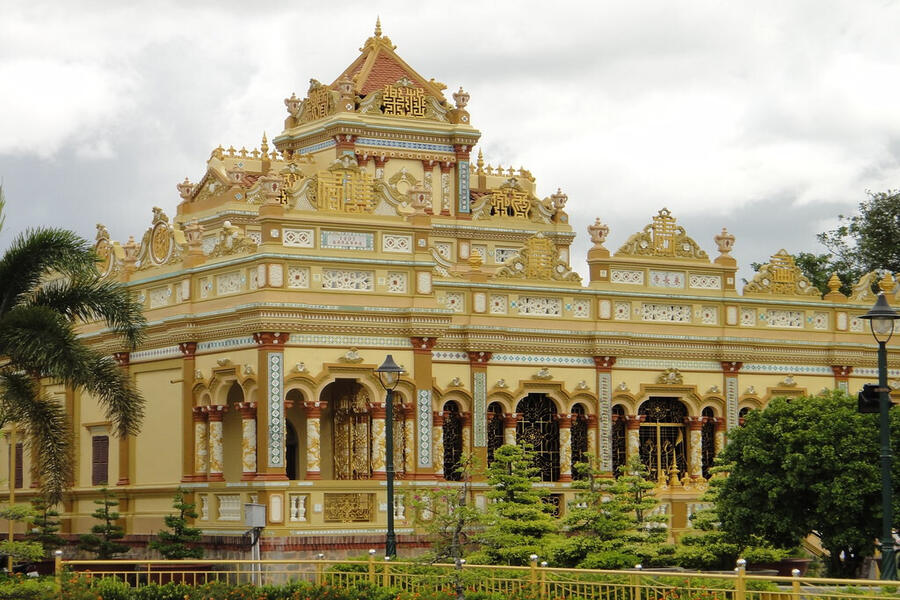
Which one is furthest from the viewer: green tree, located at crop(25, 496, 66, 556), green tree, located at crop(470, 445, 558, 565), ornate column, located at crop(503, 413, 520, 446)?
ornate column, located at crop(503, 413, 520, 446)

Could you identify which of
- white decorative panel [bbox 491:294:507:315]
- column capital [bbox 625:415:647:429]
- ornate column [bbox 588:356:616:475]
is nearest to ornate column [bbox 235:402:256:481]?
white decorative panel [bbox 491:294:507:315]

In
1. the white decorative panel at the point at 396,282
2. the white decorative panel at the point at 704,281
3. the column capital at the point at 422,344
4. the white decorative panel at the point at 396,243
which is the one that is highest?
the white decorative panel at the point at 396,243

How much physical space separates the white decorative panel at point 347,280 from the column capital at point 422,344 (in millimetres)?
1368

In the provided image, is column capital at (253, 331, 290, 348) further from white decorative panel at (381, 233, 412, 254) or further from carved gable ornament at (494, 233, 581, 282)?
carved gable ornament at (494, 233, 581, 282)

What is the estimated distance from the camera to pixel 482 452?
113 feet

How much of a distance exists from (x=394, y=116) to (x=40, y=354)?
15.1 metres

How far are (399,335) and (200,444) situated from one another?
15.1 ft

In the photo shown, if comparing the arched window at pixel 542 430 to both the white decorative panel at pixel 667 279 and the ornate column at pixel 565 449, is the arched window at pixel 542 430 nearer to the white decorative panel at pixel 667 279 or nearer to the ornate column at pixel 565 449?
the ornate column at pixel 565 449

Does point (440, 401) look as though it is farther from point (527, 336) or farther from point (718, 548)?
point (718, 548)

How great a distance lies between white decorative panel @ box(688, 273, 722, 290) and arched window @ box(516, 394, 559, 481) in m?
4.53

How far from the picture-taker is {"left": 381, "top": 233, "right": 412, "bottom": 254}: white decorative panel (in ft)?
105

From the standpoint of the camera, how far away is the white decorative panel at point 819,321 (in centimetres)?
3878

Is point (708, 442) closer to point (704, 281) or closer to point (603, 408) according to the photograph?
point (603, 408)

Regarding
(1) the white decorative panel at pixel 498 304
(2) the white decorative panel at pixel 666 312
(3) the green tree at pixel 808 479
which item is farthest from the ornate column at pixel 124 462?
(3) the green tree at pixel 808 479
